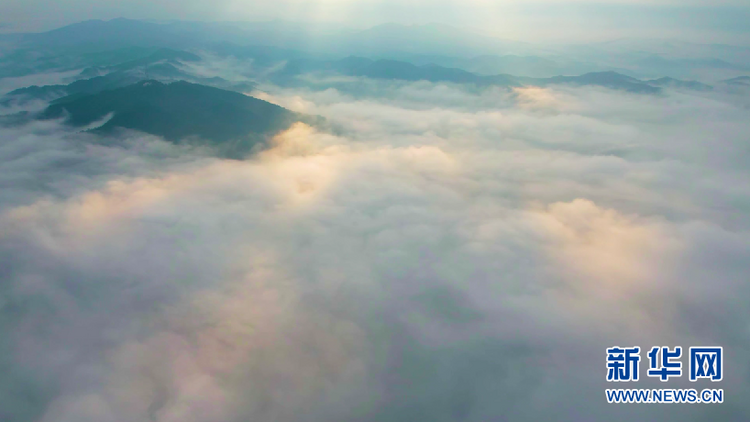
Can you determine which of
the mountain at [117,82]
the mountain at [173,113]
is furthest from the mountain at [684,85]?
the mountain at [117,82]

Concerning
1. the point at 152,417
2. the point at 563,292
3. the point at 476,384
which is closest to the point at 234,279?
the point at 152,417

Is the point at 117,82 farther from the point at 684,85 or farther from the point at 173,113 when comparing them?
the point at 684,85

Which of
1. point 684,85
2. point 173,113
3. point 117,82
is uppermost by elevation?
point 117,82

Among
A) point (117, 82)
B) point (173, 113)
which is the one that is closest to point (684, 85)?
point (173, 113)

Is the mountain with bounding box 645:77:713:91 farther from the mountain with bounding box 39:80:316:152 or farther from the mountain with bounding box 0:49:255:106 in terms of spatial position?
the mountain with bounding box 0:49:255:106

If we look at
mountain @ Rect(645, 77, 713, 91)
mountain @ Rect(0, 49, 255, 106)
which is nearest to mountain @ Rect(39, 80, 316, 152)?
mountain @ Rect(0, 49, 255, 106)

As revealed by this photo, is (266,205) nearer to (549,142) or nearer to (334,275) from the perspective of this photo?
(334,275)

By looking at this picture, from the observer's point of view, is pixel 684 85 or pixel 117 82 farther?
pixel 684 85

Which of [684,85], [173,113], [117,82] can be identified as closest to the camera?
[173,113]

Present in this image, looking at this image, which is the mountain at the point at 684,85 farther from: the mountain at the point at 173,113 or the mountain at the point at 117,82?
the mountain at the point at 117,82
